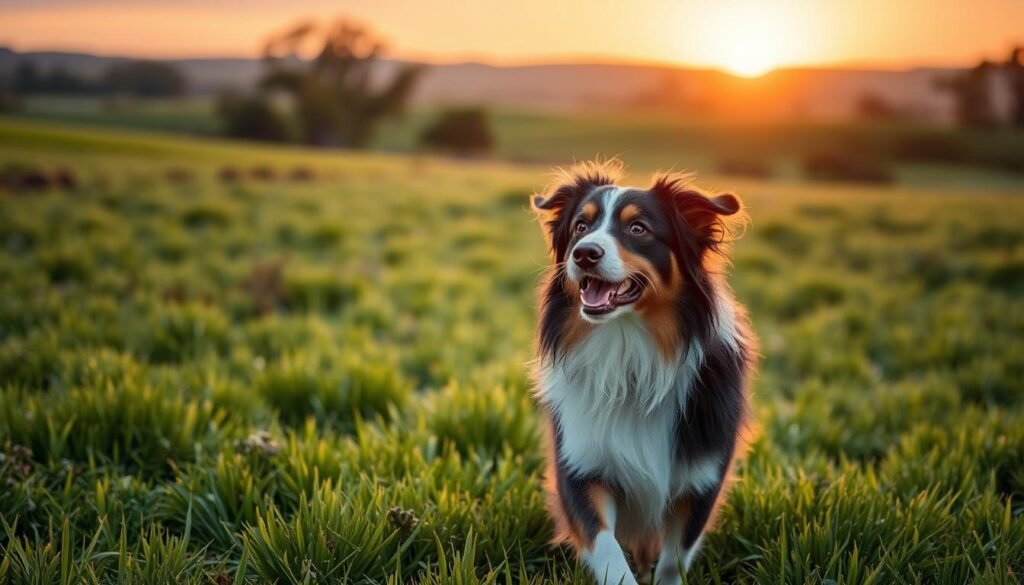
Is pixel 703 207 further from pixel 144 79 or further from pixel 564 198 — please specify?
pixel 144 79

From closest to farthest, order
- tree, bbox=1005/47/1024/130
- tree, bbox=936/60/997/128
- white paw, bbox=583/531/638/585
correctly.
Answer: white paw, bbox=583/531/638/585 < tree, bbox=1005/47/1024/130 < tree, bbox=936/60/997/128

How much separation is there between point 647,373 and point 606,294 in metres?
0.35

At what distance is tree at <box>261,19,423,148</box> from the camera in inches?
1160

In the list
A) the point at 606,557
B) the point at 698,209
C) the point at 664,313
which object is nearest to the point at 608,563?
the point at 606,557

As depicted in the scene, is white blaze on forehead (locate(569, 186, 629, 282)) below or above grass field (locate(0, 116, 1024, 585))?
above

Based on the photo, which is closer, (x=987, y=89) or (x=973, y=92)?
(x=987, y=89)

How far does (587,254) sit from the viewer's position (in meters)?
2.75

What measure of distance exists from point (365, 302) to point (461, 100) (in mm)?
31616

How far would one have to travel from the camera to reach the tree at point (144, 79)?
506 inches

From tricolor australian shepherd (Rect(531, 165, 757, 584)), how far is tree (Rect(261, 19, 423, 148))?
26.8 meters

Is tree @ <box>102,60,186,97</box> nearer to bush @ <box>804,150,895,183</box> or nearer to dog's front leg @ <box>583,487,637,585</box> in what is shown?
dog's front leg @ <box>583,487,637,585</box>

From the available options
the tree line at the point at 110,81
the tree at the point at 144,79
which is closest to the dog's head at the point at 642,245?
the tree line at the point at 110,81

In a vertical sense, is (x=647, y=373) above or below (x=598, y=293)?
below

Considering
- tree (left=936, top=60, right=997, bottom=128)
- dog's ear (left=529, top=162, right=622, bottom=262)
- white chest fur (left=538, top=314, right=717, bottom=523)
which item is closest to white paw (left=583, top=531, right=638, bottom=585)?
white chest fur (left=538, top=314, right=717, bottom=523)
